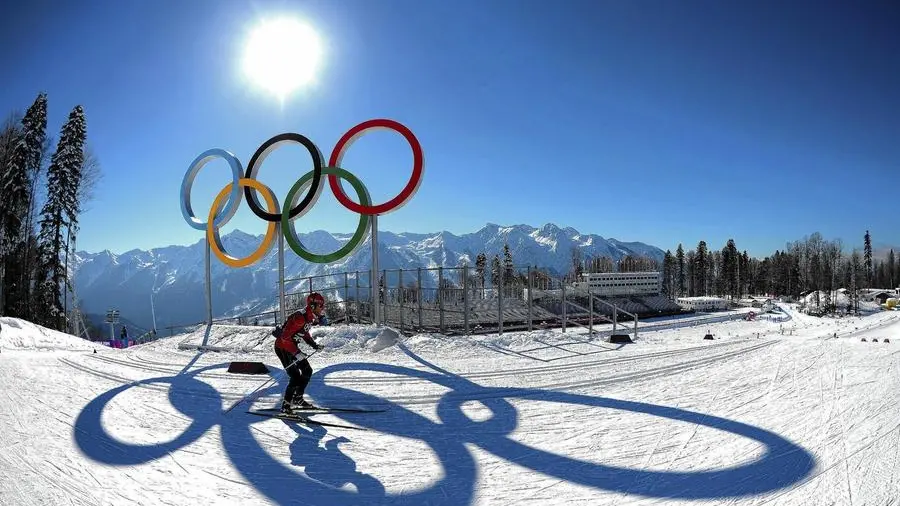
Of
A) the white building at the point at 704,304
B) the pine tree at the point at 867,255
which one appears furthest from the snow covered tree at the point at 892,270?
the white building at the point at 704,304

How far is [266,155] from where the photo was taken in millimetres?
16594

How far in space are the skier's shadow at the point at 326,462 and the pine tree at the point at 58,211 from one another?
30.4 meters

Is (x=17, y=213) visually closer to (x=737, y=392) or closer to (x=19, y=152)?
(x=19, y=152)

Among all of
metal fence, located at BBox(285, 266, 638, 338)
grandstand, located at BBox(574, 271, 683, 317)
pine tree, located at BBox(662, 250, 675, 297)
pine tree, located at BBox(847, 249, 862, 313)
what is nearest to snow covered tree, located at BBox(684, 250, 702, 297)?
pine tree, located at BBox(662, 250, 675, 297)

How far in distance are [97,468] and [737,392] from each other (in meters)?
9.54

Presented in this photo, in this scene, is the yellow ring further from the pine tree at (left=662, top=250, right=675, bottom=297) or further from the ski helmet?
the pine tree at (left=662, top=250, right=675, bottom=297)

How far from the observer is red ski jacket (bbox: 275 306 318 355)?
7266 millimetres

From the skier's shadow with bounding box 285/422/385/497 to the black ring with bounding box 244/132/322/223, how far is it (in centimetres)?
1009

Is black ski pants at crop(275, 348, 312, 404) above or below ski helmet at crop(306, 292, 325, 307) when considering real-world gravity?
below

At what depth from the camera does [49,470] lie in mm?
4836

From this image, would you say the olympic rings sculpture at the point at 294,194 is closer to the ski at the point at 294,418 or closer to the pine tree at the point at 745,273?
the ski at the point at 294,418

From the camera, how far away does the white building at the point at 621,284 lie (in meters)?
63.0

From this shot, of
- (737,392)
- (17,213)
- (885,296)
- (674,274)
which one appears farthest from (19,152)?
(885,296)

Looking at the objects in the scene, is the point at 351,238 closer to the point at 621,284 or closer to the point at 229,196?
the point at 229,196
